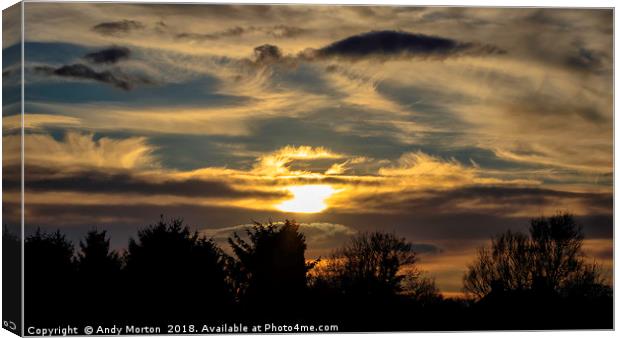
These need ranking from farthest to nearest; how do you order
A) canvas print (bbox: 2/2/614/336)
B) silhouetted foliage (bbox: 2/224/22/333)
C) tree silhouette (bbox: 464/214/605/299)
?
tree silhouette (bbox: 464/214/605/299), canvas print (bbox: 2/2/614/336), silhouetted foliage (bbox: 2/224/22/333)

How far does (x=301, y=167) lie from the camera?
95.5ft

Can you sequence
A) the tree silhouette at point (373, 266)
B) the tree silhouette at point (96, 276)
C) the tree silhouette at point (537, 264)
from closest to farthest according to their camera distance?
the tree silhouette at point (96, 276), the tree silhouette at point (373, 266), the tree silhouette at point (537, 264)

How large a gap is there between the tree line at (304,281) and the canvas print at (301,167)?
0.15ft

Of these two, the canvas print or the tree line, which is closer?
the canvas print

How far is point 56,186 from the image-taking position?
1104 inches

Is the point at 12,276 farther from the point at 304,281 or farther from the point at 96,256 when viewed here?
the point at 304,281

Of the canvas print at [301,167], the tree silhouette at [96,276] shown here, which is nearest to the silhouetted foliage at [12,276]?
the canvas print at [301,167]

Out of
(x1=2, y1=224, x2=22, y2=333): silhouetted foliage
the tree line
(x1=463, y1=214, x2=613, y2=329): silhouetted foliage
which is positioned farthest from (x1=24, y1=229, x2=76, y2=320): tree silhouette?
(x1=463, y1=214, x2=613, y2=329): silhouetted foliage

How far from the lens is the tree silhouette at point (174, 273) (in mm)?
28672

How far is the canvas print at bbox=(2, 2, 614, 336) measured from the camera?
28.1 metres

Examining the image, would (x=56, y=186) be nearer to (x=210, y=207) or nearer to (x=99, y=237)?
(x=99, y=237)

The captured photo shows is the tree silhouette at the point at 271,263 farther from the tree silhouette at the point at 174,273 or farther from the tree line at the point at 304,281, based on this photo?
the tree silhouette at the point at 174,273

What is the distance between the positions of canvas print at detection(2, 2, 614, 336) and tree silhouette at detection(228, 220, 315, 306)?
0.15 ft

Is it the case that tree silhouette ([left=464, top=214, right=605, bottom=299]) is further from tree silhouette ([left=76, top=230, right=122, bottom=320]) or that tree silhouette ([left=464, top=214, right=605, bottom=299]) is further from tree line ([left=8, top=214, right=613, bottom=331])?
tree silhouette ([left=76, top=230, right=122, bottom=320])
